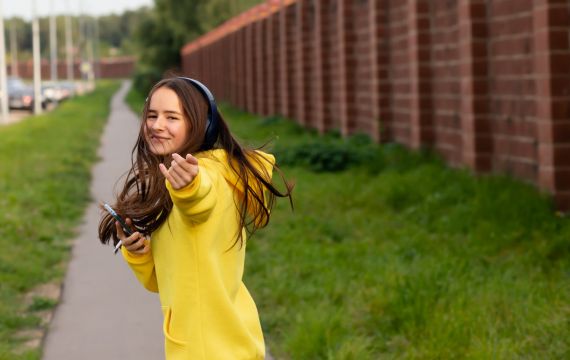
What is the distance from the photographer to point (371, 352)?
18.5ft

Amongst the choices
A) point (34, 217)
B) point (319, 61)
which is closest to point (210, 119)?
point (34, 217)

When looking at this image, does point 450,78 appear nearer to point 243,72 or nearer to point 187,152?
point 187,152

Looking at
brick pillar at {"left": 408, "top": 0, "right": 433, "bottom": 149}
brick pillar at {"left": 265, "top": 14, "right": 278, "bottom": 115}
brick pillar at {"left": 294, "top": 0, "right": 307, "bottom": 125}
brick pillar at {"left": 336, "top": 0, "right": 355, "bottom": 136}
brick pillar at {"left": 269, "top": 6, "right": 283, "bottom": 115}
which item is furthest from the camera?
brick pillar at {"left": 265, "top": 14, "right": 278, "bottom": 115}

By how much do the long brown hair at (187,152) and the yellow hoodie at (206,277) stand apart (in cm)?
3

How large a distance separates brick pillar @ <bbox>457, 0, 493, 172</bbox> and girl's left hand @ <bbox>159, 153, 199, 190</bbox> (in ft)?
24.7

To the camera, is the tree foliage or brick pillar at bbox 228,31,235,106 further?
the tree foliage

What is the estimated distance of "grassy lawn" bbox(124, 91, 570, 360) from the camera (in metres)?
5.61

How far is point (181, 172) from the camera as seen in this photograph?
3049 mm

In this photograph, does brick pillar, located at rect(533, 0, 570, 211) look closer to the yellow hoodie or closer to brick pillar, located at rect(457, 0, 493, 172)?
brick pillar, located at rect(457, 0, 493, 172)

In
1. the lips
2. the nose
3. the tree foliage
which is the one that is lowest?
the lips

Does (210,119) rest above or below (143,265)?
above

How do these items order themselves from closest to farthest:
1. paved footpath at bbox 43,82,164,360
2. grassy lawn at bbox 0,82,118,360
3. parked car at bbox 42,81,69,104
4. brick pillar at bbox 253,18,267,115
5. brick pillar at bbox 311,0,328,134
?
paved footpath at bbox 43,82,164,360
grassy lawn at bbox 0,82,118,360
brick pillar at bbox 311,0,328,134
brick pillar at bbox 253,18,267,115
parked car at bbox 42,81,69,104

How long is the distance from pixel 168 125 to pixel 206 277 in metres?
0.45

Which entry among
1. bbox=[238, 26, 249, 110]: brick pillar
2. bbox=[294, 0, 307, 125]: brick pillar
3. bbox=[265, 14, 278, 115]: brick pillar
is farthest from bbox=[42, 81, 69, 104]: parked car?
bbox=[294, 0, 307, 125]: brick pillar
